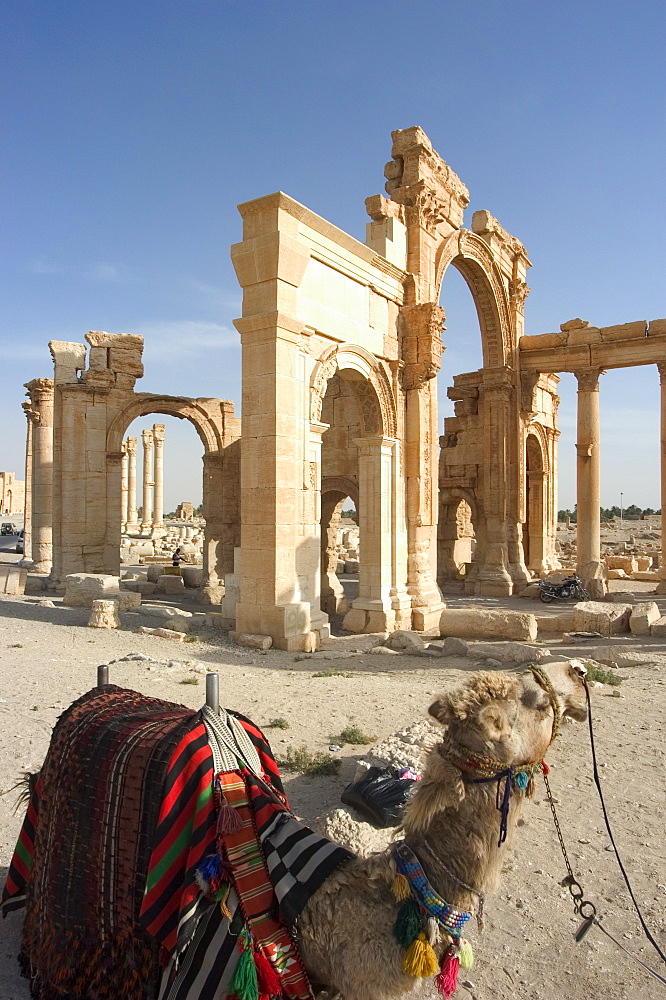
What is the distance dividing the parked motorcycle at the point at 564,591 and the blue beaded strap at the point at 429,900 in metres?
16.1

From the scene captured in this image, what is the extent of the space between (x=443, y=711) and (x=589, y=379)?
18941 millimetres

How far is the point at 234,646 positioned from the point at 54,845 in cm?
714

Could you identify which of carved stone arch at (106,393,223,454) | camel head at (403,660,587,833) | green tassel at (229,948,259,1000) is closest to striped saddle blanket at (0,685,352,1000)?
green tassel at (229,948,259,1000)

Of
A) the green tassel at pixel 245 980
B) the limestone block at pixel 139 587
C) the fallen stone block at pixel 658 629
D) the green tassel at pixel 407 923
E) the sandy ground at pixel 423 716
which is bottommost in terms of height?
the sandy ground at pixel 423 716

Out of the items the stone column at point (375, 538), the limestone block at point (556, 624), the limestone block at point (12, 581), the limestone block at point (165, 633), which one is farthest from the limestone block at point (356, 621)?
the limestone block at point (12, 581)

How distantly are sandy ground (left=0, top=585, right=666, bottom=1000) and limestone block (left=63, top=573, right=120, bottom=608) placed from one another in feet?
6.73

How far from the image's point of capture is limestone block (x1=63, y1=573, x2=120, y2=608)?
13.4 meters

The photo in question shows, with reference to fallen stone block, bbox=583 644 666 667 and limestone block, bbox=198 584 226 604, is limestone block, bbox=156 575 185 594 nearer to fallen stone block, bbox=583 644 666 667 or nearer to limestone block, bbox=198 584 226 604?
limestone block, bbox=198 584 226 604

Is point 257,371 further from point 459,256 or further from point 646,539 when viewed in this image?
point 646,539

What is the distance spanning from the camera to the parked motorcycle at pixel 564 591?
1706cm

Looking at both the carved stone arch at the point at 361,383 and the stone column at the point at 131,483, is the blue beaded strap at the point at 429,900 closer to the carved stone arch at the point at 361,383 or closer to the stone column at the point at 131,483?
the carved stone arch at the point at 361,383

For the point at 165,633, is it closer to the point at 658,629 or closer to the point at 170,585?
the point at 170,585

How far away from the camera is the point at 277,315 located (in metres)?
9.59

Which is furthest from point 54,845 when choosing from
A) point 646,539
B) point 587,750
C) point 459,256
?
point 646,539
